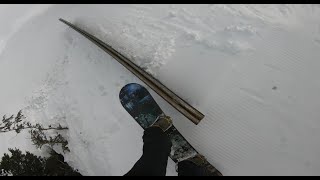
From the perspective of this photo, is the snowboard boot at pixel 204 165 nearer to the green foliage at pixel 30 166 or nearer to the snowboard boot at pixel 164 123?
the snowboard boot at pixel 164 123

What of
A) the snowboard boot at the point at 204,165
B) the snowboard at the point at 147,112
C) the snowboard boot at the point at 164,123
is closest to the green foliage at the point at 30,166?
the snowboard at the point at 147,112

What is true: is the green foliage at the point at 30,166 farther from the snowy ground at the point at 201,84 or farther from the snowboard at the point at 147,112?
the snowboard at the point at 147,112

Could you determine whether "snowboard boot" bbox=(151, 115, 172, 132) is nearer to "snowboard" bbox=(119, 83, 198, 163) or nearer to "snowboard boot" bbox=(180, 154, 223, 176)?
"snowboard" bbox=(119, 83, 198, 163)

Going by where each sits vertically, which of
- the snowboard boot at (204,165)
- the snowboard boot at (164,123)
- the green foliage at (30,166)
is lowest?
the snowboard boot at (204,165)

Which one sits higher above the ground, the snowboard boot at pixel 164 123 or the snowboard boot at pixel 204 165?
the snowboard boot at pixel 164 123

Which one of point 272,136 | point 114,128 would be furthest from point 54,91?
point 272,136

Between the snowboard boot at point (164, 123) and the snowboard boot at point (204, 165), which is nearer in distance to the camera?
the snowboard boot at point (204, 165)

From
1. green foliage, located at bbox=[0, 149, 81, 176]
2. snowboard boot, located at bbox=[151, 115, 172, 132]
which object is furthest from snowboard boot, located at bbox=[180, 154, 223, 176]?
green foliage, located at bbox=[0, 149, 81, 176]
